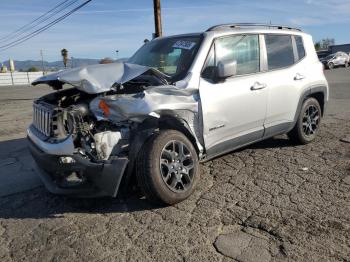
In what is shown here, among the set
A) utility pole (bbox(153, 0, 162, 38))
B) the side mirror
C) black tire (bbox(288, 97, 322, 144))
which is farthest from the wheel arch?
utility pole (bbox(153, 0, 162, 38))

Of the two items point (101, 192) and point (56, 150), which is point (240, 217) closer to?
point (101, 192)

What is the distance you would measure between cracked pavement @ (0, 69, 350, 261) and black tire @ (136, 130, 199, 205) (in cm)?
18

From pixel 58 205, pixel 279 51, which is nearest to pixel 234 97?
pixel 279 51

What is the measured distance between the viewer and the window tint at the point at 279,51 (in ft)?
18.6

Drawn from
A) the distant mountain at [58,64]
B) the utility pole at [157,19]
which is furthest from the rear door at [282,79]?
the utility pole at [157,19]

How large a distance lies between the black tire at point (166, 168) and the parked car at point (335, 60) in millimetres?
36035

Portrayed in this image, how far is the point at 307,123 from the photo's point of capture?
648 centimetres

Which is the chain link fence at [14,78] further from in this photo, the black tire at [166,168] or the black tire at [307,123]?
the black tire at [166,168]

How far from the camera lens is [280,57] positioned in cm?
588

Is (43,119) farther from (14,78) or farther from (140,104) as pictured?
(14,78)

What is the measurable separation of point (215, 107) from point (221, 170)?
1.06 meters

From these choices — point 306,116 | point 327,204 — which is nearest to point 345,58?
point 306,116

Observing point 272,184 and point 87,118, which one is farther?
point 272,184

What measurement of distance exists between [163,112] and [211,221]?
3.96ft
